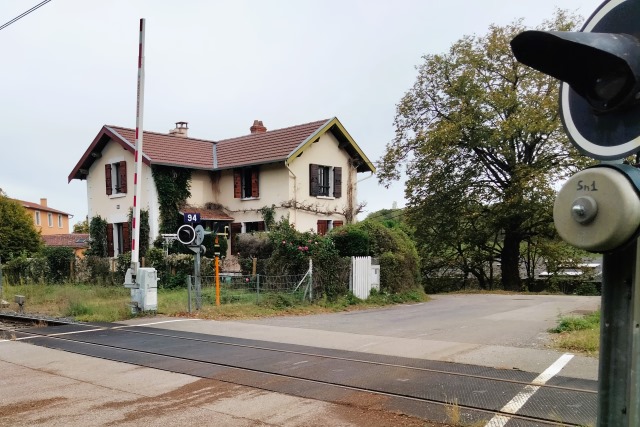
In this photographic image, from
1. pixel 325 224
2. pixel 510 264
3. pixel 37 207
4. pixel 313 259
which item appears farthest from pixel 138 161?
pixel 37 207

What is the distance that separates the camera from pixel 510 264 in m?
29.9

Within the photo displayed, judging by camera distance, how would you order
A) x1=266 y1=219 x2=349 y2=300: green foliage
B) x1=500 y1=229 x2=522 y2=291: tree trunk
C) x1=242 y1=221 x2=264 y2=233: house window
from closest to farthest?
x1=266 y1=219 x2=349 y2=300: green foliage → x1=242 y1=221 x2=264 y2=233: house window → x1=500 y1=229 x2=522 y2=291: tree trunk

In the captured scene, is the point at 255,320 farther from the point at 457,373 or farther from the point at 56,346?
the point at 457,373

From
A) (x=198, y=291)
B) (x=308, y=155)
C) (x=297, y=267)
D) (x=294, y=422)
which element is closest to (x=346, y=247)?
(x=297, y=267)

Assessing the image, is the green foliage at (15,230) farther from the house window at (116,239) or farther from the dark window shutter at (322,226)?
the dark window shutter at (322,226)

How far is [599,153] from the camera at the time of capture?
2.20 meters

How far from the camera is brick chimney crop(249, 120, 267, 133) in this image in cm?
3095

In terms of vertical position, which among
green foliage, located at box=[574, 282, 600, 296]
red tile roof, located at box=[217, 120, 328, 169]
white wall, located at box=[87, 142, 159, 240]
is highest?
red tile roof, located at box=[217, 120, 328, 169]

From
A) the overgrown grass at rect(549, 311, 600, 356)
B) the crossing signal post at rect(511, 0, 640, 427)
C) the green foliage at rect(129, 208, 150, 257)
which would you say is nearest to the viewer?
the crossing signal post at rect(511, 0, 640, 427)

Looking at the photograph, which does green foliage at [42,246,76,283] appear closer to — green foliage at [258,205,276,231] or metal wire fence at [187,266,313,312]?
green foliage at [258,205,276,231]

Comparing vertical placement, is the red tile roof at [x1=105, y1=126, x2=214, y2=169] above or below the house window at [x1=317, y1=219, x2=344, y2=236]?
above

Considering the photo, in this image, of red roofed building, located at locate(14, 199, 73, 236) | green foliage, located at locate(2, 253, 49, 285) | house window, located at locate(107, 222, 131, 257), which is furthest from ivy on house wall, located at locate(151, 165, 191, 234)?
red roofed building, located at locate(14, 199, 73, 236)

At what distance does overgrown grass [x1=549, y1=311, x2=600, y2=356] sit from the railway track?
184 cm

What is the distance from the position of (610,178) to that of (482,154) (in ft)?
89.6
